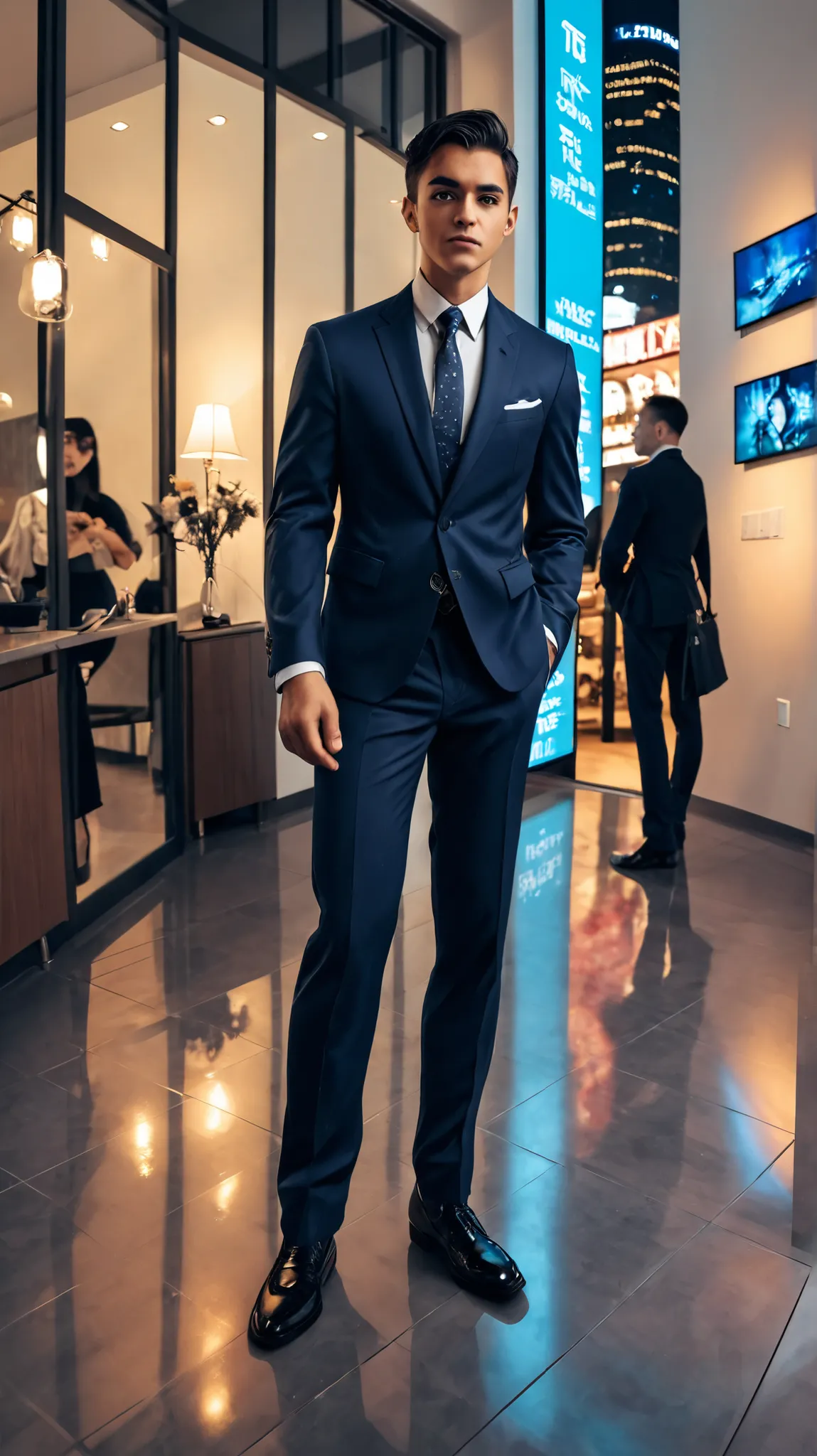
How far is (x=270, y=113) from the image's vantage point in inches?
196

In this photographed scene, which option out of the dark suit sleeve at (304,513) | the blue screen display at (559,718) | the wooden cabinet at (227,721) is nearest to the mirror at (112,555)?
the wooden cabinet at (227,721)

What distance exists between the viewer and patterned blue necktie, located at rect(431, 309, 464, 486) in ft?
5.08

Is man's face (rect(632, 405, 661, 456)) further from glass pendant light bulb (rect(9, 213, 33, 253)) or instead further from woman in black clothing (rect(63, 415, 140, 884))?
glass pendant light bulb (rect(9, 213, 33, 253))

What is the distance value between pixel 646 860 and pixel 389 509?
2905 mm

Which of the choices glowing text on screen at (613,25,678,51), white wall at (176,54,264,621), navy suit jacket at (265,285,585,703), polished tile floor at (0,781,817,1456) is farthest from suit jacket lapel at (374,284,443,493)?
glowing text on screen at (613,25,678,51)

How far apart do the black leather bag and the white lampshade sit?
2.02 metres

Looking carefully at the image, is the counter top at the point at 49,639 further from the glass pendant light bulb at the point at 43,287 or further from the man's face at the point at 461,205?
the man's face at the point at 461,205

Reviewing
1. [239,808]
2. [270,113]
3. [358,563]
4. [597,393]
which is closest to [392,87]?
[270,113]

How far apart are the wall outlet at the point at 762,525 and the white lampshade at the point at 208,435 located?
219cm

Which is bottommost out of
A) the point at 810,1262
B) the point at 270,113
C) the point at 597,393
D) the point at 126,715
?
the point at 810,1262

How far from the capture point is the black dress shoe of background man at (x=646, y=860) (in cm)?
418

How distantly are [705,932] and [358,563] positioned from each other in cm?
233

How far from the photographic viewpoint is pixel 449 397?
1.56 metres

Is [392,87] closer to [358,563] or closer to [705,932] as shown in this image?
[705,932]
